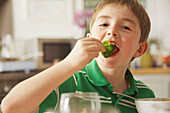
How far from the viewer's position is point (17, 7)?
3088mm

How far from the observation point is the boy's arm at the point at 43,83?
755 millimetres

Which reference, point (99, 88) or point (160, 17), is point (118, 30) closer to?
point (99, 88)

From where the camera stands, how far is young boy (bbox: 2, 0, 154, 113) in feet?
2.58

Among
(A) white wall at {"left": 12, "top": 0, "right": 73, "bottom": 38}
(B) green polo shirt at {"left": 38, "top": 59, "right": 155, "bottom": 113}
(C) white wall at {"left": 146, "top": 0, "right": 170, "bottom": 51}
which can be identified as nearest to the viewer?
(B) green polo shirt at {"left": 38, "top": 59, "right": 155, "bottom": 113}

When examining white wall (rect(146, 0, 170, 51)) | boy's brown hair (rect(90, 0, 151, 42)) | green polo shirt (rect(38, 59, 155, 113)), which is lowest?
green polo shirt (rect(38, 59, 155, 113))

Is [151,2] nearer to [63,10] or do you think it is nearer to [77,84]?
[63,10]

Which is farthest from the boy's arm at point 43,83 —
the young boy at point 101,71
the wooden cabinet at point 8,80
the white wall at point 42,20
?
the white wall at point 42,20

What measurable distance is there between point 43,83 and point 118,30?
14.6 inches

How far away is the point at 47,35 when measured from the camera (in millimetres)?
3227

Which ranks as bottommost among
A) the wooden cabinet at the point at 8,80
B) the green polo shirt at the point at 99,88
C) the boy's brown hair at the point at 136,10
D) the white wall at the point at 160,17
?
the wooden cabinet at the point at 8,80

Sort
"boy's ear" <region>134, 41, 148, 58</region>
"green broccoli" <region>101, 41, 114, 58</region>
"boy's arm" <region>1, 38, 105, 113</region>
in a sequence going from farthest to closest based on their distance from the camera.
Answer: "boy's ear" <region>134, 41, 148, 58</region> < "green broccoli" <region>101, 41, 114, 58</region> < "boy's arm" <region>1, 38, 105, 113</region>

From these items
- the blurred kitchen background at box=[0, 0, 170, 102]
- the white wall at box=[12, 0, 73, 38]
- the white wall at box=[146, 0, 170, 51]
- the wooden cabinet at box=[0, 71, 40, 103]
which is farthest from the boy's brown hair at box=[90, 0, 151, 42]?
the white wall at box=[146, 0, 170, 51]

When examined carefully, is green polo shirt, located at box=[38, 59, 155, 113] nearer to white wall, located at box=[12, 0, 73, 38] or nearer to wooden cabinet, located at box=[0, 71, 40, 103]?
wooden cabinet, located at box=[0, 71, 40, 103]

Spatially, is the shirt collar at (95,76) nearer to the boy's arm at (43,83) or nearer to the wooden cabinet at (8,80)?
the boy's arm at (43,83)
